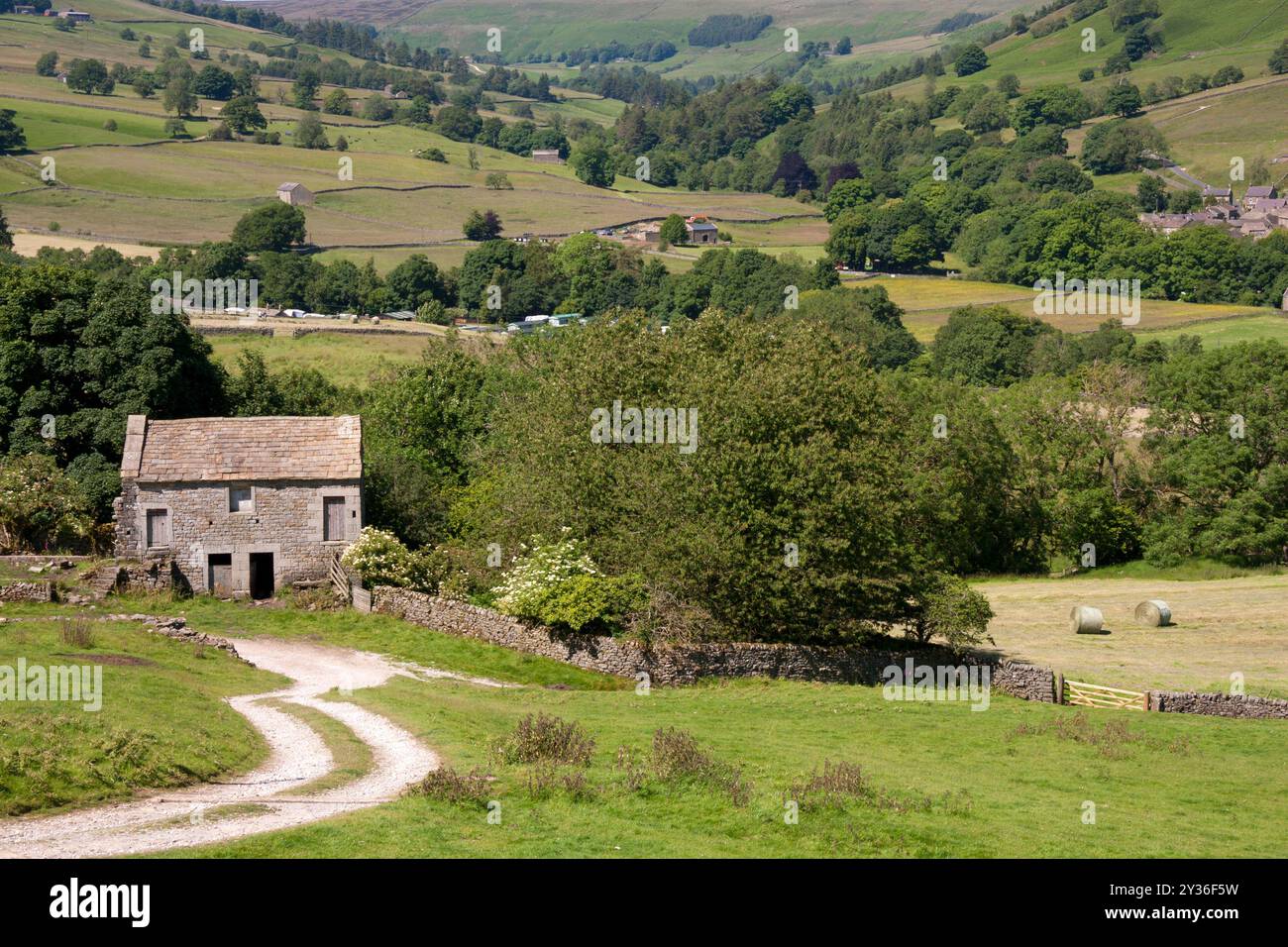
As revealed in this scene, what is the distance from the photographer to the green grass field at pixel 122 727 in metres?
23.1

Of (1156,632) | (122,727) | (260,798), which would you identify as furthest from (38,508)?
(1156,632)

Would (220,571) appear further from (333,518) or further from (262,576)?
(333,518)

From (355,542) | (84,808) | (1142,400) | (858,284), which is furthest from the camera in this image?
(858,284)

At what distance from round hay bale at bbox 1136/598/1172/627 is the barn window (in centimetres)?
3722

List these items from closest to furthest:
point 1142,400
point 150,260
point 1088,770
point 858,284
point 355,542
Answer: point 1088,770 → point 355,542 → point 1142,400 → point 150,260 → point 858,284

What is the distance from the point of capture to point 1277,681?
45031 mm

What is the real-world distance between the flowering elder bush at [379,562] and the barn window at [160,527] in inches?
249

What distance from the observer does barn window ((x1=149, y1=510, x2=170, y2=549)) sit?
163ft

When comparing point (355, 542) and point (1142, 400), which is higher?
point (1142, 400)

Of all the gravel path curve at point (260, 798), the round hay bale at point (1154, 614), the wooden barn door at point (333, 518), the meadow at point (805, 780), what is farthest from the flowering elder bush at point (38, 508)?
the round hay bale at point (1154, 614)
